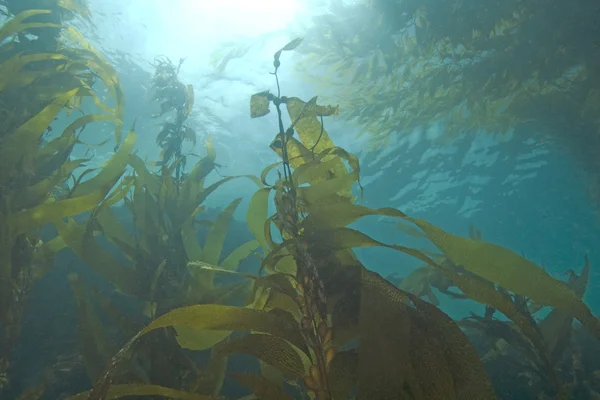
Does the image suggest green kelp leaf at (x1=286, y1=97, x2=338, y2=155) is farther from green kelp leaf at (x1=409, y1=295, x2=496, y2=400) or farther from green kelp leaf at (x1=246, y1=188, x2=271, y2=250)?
green kelp leaf at (x1=409, y1=295, x2=496, y2=400)

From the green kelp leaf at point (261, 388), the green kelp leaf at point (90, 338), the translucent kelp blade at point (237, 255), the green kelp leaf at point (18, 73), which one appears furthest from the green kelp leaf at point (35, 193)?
the green kelp leaf at point (261, 388)

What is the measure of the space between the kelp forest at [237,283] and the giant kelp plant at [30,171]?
0.4 inches

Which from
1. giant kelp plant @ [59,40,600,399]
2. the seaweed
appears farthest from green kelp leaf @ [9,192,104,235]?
the seaweed

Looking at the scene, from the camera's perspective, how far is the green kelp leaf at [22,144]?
208 cm

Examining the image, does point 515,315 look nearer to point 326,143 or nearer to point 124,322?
point 326,143

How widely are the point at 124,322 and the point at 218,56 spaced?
9.26 metres

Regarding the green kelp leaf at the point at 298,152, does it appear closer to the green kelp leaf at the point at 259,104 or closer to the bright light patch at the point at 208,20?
the green kelp leaf at the point at 259,104

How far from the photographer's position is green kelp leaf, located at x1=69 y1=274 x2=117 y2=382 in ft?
5.78

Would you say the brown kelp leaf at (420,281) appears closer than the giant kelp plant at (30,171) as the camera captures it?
No

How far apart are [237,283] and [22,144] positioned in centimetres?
166

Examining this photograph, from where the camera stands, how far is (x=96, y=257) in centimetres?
194

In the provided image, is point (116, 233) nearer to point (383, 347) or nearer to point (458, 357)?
point (383, 347)

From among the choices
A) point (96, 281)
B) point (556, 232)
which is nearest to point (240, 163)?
point (96, 281)

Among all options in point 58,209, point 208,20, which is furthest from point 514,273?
point 208,20
